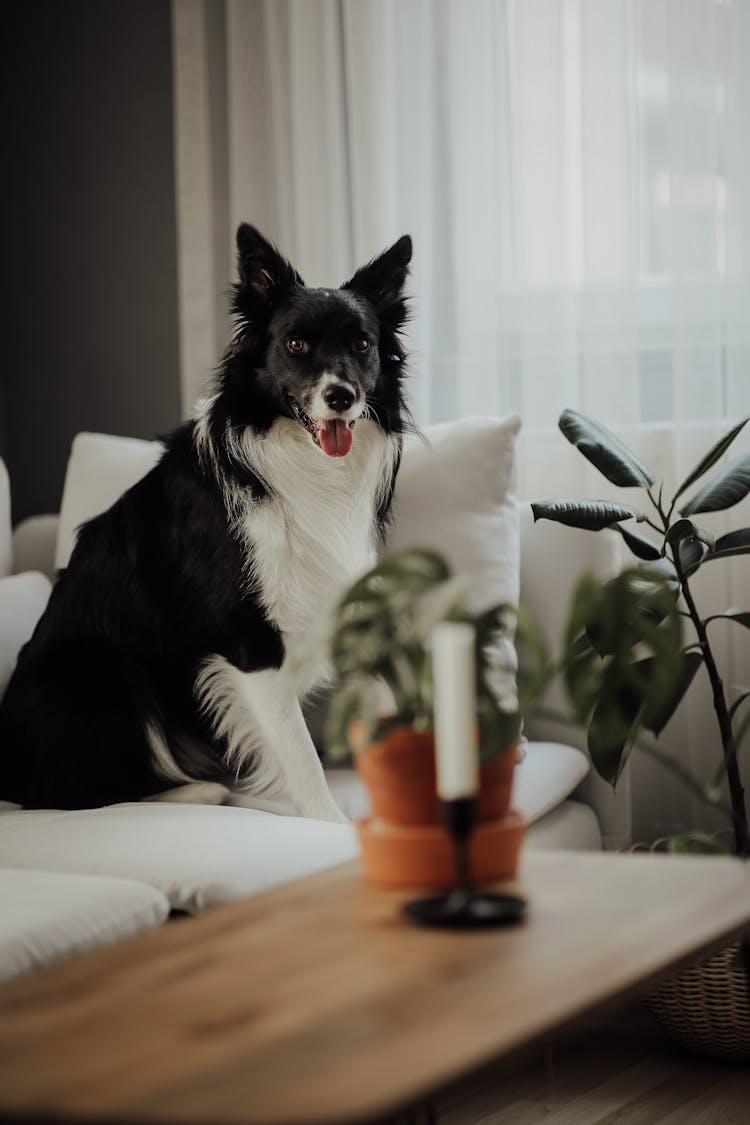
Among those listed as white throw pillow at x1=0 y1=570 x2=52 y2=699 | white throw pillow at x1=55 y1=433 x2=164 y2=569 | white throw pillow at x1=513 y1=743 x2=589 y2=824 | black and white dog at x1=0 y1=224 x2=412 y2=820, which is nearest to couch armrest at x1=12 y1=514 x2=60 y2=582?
white throw pillow at x1=55 y1=433 x2=164 y2=569

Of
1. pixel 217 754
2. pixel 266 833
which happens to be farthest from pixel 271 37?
pixel 266 833

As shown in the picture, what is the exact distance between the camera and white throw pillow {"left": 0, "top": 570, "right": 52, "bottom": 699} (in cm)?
231

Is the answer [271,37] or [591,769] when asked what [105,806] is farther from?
[271,37]

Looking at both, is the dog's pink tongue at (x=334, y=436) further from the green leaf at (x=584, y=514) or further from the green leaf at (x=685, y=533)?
the green leaf at (x=685, y=533)

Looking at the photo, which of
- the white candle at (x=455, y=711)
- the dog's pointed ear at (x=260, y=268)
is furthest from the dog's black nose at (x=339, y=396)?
the white candle at (x=455, y=711)

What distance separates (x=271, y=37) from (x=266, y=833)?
2087 mm

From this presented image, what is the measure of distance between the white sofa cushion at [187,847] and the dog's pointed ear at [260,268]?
85 centimetres

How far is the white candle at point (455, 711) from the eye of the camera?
0.93 meters

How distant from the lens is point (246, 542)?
210 centimetres

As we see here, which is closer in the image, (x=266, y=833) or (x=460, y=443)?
(x=266, y=833)

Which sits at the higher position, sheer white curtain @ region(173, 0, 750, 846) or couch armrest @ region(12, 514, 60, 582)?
sheer white curtain @ region(173, 0, 750, 846)

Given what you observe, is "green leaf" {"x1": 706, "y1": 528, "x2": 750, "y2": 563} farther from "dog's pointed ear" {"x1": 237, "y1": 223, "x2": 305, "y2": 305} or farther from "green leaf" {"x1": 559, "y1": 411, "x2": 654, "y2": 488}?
"dog's pointed ear" {"x1": 237, "y1": 223, "x2": 305, "y2": 305}

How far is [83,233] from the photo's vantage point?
12.0 ft

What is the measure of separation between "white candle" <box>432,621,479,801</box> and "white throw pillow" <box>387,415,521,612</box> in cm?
133
